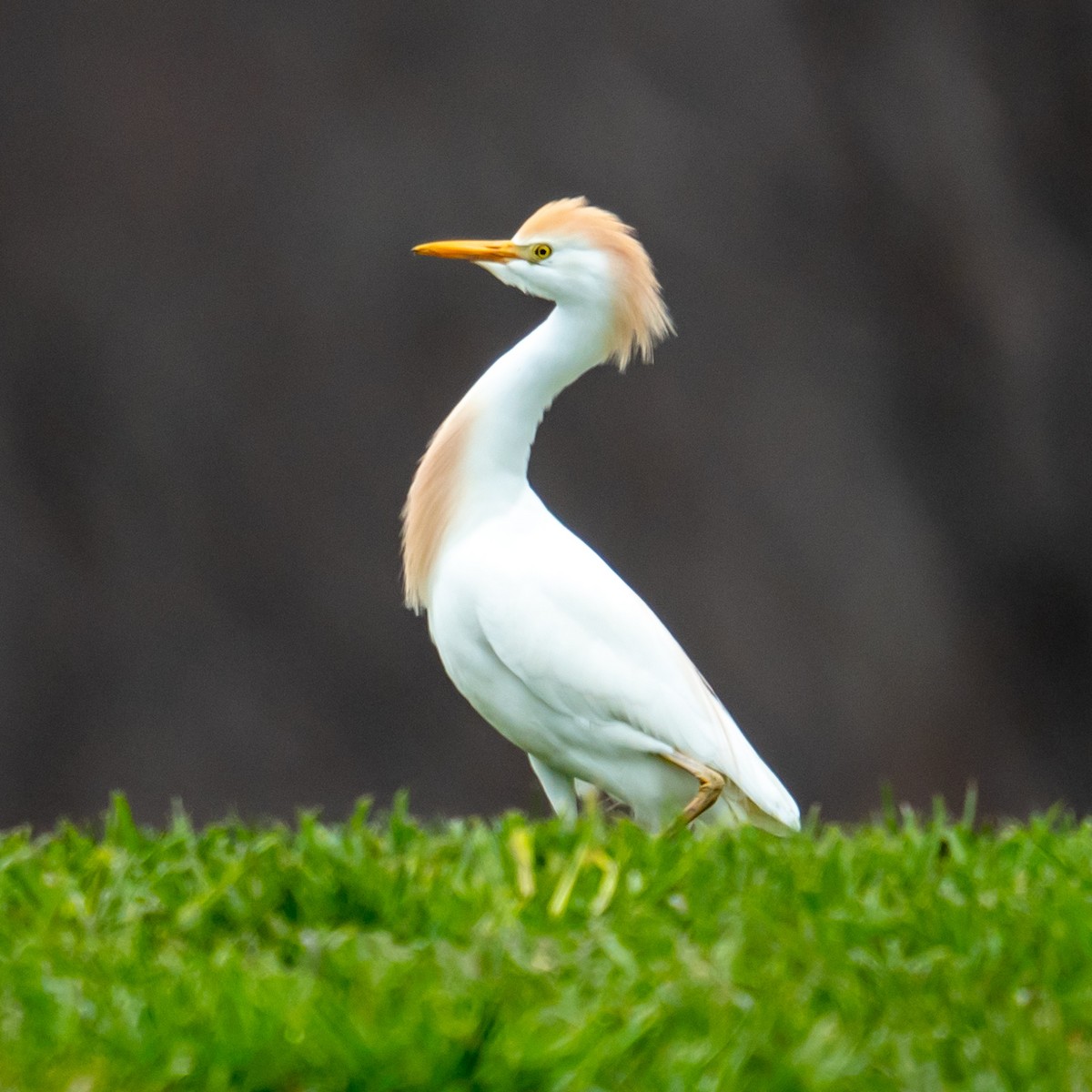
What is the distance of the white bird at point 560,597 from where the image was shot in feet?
9.88

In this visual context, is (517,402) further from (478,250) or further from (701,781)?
(701,781)

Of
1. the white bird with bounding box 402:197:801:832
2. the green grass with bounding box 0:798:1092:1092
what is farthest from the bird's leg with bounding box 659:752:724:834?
the green grass with bounding box 0:798:1092:1092

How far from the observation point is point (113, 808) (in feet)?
7.97

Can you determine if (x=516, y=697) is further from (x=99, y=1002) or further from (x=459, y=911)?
(x=99, y=1002)

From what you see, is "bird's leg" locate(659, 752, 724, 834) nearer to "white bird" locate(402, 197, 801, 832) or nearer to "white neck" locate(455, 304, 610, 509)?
"white bird" locate(402, 197, 801, 832)

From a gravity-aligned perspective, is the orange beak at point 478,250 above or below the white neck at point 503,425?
above

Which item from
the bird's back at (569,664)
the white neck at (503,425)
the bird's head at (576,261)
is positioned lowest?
the bird's back at (569,664)

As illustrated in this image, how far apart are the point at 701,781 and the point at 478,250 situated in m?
1.13

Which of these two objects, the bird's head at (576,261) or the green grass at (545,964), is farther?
the bird's head at (576,261)

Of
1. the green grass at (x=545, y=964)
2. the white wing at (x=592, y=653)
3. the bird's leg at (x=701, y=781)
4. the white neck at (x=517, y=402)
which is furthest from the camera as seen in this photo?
the white neck at (x=517, y=402)

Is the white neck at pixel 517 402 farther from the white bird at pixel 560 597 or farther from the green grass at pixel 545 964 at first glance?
the green grass at pixel 545 964

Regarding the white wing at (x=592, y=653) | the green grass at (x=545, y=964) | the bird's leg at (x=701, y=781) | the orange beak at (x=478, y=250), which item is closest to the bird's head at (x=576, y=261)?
the orange beak at (x=478, y=250)

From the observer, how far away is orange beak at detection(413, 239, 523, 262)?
3204 millimetres

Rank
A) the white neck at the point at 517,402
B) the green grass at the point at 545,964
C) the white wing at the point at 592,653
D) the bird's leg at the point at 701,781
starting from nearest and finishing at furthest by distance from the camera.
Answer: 1. the green grass at the point at 545,964
2. the bird's leg at the point at 701,781
3. the white wing at the point at 592,653
4. the white neck at the point at 517,402
